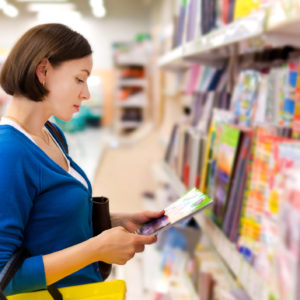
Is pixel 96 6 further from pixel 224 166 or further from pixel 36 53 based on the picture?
pixel 36 53

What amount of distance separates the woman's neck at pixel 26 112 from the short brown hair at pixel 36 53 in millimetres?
16

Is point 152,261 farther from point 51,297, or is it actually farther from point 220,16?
point 51,297

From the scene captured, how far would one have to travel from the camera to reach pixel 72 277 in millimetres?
916

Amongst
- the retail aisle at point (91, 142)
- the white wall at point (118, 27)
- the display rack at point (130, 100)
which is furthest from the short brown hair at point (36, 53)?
the white wall at point (118, 27)

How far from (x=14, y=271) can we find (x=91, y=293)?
0.16m

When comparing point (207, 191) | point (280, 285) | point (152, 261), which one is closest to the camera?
point (280, 285)

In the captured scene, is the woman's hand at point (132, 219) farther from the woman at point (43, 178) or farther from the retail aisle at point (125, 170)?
the retail aisle at point (125, 170)

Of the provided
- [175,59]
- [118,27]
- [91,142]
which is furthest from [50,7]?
[118,27]

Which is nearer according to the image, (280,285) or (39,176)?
(280,285)

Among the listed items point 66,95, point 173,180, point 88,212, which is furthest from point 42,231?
point 173,180

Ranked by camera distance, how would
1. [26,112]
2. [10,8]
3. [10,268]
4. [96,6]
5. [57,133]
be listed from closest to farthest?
[10,268] < [26,112] < [57,133] < [10,8] < [96,6]

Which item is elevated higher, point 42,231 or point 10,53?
point 10,53

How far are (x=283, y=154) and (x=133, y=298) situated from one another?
1.86 metres

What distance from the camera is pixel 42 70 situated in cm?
82
